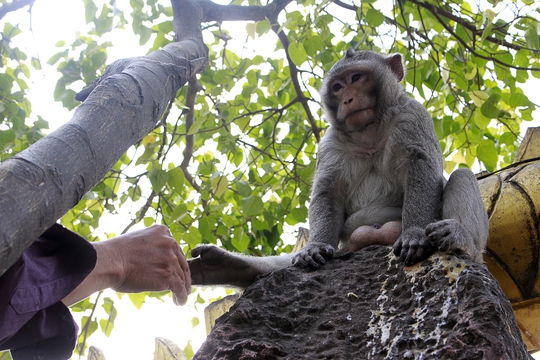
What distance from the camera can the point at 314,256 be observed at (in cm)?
345

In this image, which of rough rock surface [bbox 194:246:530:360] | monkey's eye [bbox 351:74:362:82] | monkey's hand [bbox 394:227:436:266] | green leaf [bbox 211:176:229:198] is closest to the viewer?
rough rock surface [bbox 194:246:530:360]

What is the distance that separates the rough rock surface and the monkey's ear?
96.7 inches

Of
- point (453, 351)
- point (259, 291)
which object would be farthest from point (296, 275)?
point (453, 351)

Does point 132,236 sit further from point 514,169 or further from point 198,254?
point 514,169

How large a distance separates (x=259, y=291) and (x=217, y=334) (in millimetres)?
450

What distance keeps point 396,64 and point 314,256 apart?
2433 mm

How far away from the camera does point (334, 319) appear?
2.65 metres

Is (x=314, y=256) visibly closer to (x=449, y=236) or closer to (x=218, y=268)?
(x=218, y=268)

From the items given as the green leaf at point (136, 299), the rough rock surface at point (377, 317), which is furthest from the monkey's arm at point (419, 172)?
the green leaf at point (136, 299)

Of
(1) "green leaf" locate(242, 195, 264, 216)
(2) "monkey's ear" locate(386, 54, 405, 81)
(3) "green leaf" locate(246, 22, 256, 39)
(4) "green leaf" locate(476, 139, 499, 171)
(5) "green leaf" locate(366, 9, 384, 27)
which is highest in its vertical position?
(5) "green leaf" locate(366, 9, 384, 27)

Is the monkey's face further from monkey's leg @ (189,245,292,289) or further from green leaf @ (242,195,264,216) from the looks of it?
monkey's leg @ (189,245,292,289)

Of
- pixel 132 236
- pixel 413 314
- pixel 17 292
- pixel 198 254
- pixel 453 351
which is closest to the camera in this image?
pixel 453 351

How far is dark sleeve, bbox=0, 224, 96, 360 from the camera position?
7.25 feet

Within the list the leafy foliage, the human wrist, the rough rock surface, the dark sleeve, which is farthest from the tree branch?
the dark sleeve
